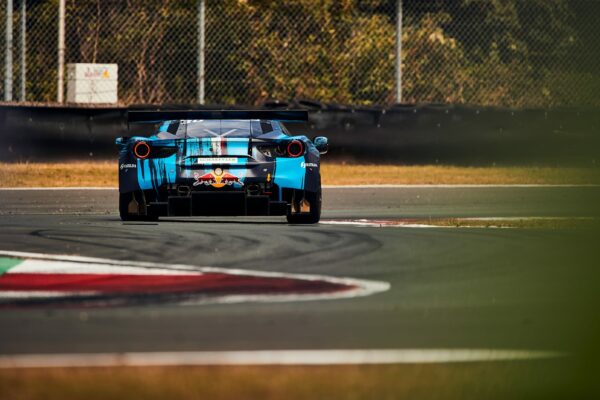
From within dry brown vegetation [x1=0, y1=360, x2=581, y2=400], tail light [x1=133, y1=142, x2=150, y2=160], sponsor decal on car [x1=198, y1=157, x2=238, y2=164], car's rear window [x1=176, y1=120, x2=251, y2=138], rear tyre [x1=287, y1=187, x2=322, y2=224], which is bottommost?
rear tyre [x1=287, y1=187, x2=322, y2=224]

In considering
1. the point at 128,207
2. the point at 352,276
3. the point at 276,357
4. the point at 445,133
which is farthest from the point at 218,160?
the point at 445,133

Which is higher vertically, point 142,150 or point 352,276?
point 142,150

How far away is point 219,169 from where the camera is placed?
10.6 meters

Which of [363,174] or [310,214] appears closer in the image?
[310,214]

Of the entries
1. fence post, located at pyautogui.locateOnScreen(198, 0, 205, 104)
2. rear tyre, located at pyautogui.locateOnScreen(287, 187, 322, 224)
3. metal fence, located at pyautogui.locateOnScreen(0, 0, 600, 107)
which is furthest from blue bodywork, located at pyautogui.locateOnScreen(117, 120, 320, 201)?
metal fence, located at pyautogui.locateOnScreen(0, 0, 600, 107)

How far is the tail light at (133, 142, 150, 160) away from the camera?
10.8 metres

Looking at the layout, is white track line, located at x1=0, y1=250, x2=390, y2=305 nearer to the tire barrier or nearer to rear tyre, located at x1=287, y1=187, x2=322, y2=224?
rear tyre, located at x1=287, y1=187, x2=322, y2=224

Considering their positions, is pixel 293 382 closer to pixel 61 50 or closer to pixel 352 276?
pixel 352 276

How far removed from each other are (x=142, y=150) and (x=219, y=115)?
728 mm

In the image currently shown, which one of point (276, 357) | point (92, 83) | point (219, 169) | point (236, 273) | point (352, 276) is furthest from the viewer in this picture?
point (92, 83)

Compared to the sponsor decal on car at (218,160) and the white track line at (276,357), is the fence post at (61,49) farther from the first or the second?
the white track line at (276,357)

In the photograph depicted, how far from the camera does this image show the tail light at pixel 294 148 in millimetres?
10844

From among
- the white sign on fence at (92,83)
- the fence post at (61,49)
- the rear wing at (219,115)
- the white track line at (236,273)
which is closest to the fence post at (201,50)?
the white sign on fence at (92,83)

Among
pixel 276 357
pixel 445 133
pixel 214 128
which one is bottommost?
pixel 276 357
